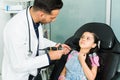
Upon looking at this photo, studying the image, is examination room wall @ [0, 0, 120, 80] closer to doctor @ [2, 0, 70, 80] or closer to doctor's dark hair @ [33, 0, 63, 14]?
doctor @ [2, 0, 70, 80]

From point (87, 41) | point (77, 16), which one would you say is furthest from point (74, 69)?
point (77, 16)

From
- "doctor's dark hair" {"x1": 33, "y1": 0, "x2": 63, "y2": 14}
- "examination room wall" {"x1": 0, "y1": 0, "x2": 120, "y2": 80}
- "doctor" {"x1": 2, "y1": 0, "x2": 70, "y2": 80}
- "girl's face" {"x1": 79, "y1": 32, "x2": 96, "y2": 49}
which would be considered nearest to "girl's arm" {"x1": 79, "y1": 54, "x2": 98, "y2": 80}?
"girl's face" {"x1": 79, "y1": 32, "x2": 96, "y2": 49}

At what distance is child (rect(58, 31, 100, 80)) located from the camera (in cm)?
205

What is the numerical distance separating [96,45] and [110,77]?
0.30 meters

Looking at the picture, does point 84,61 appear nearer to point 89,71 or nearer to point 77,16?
point 89,71

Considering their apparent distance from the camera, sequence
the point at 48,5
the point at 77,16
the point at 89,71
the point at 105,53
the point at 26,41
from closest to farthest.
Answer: the point at 48,5 → the point at 26,41 → the point at 89,71 → the point at 105,53 → the point at 77,16

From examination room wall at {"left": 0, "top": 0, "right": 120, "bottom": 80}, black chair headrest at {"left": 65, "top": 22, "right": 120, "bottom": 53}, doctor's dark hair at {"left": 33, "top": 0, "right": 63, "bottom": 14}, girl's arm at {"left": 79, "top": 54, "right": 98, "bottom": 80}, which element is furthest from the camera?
examination room wall at {"left": 0, "top": 0, "right": 120, "bottom": 80}

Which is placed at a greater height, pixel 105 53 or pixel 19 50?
pixel 19 50

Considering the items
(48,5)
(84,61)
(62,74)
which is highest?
(48,5)

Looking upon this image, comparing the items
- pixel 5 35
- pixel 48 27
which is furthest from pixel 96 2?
pixel 5 35

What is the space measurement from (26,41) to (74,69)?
0.51 metres

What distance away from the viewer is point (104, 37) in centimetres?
217

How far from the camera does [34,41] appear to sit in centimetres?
192

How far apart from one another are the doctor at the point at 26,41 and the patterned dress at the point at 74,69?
10.1 inches
